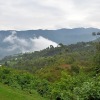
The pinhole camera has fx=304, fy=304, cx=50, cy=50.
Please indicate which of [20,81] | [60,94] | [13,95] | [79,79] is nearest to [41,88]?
[20,81]

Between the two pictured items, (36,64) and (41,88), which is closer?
(41,88)

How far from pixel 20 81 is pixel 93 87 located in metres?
38.0

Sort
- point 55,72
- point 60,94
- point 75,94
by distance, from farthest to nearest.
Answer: point 55,72 < point 60,94 < point 75,94

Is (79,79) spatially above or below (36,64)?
above

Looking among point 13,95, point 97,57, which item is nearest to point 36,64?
point 97,57

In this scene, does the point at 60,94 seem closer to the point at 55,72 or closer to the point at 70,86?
the point at 70,86

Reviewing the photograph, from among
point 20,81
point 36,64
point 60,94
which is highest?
point 60,94

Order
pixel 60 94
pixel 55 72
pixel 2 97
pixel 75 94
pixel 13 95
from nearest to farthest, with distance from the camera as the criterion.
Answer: pixel 75 94 → pixel 60 94 → pixel 2 97 → pixel 13 95 → pixel 55 72

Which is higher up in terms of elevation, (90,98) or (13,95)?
(90,98)

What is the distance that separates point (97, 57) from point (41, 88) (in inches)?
1284

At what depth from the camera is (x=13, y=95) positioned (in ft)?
101

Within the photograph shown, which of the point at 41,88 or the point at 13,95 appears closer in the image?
the point at 13,95

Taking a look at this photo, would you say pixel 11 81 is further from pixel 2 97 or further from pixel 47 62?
pixel 47 62

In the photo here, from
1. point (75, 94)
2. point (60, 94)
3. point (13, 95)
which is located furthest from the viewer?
point (13, 95)
